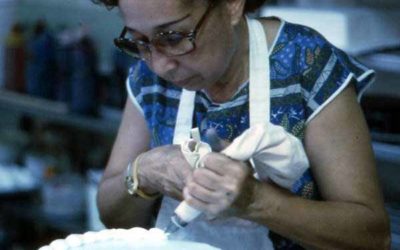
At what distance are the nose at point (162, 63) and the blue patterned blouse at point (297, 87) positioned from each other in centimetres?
21

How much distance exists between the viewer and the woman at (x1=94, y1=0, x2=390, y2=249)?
5.25 ft

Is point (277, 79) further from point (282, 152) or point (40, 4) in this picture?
point (40, 4)

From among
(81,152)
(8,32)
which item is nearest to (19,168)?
(81,152)

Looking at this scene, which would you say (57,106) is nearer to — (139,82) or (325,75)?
(139,82)

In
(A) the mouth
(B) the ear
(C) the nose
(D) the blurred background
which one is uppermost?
(B) the ear

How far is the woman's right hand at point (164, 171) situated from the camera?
1.66 metres

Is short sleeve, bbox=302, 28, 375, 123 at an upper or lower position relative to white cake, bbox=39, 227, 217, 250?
upper

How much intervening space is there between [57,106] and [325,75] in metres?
2.09

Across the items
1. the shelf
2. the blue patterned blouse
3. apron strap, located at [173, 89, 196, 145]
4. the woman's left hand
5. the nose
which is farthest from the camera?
the shelf

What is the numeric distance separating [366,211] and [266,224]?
199 millimetres

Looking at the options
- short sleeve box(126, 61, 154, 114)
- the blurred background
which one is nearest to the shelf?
the blurred background

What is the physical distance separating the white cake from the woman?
5 cm

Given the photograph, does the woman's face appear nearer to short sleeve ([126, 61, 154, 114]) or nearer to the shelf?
short sleeve ([126, 61, 154, 114])

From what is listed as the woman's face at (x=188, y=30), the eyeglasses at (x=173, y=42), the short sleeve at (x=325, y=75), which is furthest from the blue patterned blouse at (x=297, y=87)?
the eyeglasses at (x=173, y=42)
